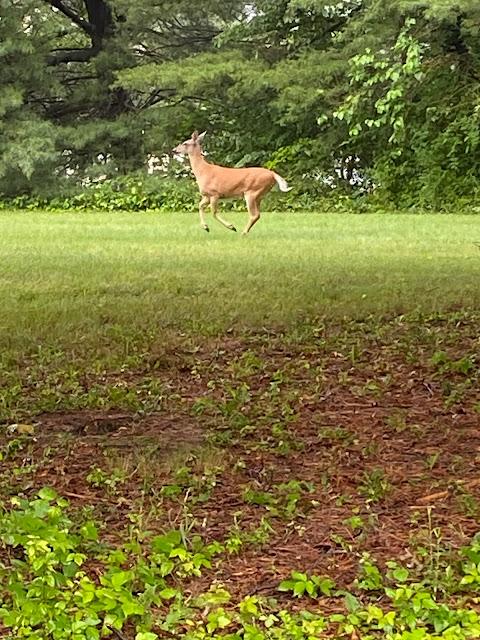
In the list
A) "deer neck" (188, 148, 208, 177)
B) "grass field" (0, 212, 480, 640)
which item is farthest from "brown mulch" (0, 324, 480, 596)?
"deer neck" (188, 148, 208, 177)

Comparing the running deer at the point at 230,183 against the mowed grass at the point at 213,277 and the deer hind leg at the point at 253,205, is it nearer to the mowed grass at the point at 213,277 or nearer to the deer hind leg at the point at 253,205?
the deer hind leg at the point at 253,205

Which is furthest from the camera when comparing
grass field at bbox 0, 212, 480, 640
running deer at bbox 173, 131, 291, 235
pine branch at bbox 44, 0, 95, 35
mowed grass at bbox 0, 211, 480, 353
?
pine branch at bbox 44, 0, 95, 35

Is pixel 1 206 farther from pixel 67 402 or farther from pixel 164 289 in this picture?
pixel 67 402

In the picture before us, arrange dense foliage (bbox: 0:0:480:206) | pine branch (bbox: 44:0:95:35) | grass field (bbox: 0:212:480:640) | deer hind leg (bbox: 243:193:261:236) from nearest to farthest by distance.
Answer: grass field (bbox: 0:212:480:640)
deer hind leg (bbox: 243:193:261:236)
dense foliage (bbox: 0:0:480:206)
pine branch (bbox: 44:0:95:35)

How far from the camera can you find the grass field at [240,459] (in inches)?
101

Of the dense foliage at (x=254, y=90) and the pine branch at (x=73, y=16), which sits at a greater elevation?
the pine branch at (x=73, y=16)

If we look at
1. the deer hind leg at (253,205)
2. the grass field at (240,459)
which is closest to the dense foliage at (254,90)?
the deer hind leg at (253,205)

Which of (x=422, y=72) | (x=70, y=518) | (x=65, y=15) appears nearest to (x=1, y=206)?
(x=65, y=15)

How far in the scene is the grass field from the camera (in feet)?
8.45

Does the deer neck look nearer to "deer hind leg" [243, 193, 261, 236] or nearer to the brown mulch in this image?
"deer hind leg" [243, 193, 261, 236]

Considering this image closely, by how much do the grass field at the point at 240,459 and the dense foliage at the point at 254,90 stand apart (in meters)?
9.61

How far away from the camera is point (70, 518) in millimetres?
3098

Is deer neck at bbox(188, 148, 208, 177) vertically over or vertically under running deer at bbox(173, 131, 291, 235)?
over

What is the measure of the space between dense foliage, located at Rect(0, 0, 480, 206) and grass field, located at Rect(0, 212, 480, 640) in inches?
378
